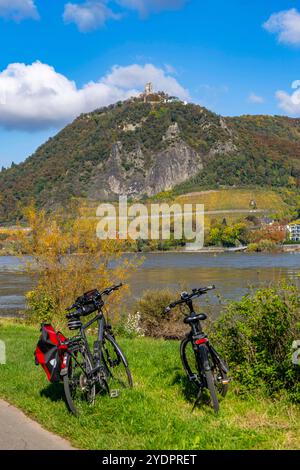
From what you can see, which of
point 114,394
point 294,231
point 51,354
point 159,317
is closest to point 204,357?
point 114,394

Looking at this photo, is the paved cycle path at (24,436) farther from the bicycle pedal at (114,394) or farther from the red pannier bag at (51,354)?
the bicycle pedal at (114,394)

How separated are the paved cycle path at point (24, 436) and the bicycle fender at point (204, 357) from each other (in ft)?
5.38

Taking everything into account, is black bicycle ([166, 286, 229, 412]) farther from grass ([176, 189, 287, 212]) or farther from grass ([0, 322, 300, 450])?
grass ([176, 189, 287, 212])

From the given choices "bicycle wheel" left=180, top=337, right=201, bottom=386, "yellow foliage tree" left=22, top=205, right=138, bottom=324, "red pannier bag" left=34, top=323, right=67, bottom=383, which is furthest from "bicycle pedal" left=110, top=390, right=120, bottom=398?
"yellow foliage tree" left=22, top=205, right=138, bottom=324

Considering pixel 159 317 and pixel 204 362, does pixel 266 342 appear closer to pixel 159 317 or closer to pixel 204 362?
pixel 204 362

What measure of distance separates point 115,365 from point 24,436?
1680 millimetres

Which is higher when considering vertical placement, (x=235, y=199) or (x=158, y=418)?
(x=235, y=199)

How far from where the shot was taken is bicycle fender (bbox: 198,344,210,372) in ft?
18.7

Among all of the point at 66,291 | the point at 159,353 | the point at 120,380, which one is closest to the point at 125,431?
the point at 120,380

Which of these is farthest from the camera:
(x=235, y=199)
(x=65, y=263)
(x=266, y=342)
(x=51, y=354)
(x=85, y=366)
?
(x=235, y=199)

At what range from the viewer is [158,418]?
5.39m

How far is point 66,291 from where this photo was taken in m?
20.2

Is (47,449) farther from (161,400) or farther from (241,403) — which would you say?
(241,403)

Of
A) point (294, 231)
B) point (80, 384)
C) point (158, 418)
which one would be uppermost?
point (294, 231)
